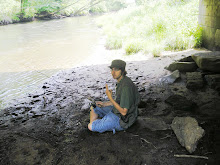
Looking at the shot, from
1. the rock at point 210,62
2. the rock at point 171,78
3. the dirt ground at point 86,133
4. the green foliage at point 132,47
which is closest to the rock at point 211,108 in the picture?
the dirt ground at point 86,133

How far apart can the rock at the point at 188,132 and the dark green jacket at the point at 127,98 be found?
735 mm

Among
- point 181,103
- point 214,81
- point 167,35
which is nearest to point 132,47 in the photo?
point 167,35

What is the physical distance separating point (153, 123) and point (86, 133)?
125 cm

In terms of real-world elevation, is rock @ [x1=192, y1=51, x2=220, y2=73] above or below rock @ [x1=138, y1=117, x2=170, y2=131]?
above

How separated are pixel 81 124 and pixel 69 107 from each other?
999 mm

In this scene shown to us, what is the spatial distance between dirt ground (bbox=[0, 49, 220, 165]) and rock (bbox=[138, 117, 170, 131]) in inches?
1.7

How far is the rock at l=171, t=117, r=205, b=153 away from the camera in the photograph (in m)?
2.78

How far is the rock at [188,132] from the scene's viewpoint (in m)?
2.78

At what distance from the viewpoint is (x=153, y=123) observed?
11.8 ft

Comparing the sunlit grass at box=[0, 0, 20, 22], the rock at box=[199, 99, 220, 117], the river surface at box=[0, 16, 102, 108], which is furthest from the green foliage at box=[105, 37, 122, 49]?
the sunlit grass at box=[0, 0, 20, 22]

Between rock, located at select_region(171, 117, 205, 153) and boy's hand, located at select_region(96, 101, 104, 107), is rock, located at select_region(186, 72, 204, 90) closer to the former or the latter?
rock, located at select_region(171, 117, 205, 153)

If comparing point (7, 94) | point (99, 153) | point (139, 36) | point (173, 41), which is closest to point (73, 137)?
point (99, 153)

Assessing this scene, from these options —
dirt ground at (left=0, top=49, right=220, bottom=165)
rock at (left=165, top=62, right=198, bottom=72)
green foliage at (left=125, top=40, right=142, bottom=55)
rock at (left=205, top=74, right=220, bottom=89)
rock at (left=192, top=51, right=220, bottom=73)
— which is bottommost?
dirt ground at (left=0, top=49, right=220, bottom=165)

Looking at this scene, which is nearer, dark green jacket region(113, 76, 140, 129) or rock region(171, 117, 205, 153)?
rock region(171, 117, 205, 153)
